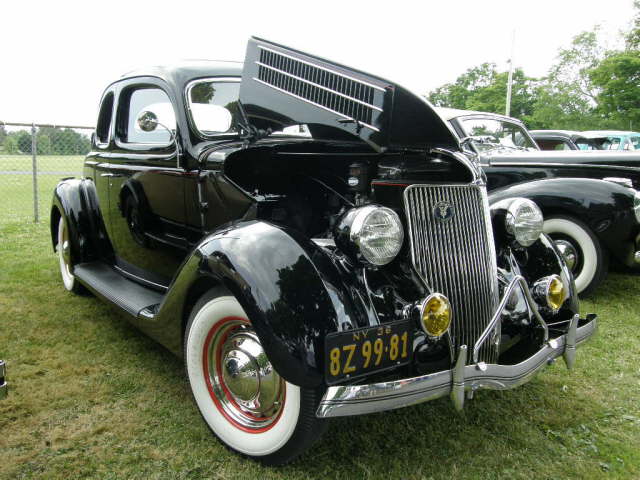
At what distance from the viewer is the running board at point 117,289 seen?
2.72 meters

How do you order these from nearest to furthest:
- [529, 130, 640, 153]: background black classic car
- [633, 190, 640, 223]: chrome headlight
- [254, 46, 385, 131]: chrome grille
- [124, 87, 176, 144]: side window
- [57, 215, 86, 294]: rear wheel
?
[254, 46, 385, 131]: chrome grille → [124, 87, 176, 144]: side window → [57, 215, 86, 294]: rear wheel → [633, 190, 640, 223]: chrome headlight → [529, 130, 640, 153]: background black classic car

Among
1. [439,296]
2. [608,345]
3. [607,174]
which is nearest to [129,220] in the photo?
[439,296]

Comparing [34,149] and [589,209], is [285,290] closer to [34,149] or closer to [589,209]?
[589,209]

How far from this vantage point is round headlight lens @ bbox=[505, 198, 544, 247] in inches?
96.3

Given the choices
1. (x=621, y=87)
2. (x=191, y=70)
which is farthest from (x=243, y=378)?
(x=621, y=87)

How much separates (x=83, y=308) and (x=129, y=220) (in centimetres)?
101

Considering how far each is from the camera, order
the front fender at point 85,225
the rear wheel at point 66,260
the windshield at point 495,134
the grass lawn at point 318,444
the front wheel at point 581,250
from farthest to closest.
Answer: the windshield at point 495,134, the front wheel at point 581,250, the rear wheel at point 66,260, the front fender at point 85,225, the grass lawn at point 318,444

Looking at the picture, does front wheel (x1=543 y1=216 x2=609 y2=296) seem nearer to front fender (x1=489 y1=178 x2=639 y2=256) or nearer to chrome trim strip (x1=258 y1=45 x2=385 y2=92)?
front fender (x1=489 y1=178 x2=639 y2=256)

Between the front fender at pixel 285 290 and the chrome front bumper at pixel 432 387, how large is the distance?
11cm

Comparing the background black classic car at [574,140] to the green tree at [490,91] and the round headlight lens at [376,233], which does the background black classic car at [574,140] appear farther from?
the green tree at [490,91]

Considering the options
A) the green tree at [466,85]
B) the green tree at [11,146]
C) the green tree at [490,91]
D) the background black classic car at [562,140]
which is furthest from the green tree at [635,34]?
the green tree at [11,146]

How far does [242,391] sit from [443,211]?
44.5 inches

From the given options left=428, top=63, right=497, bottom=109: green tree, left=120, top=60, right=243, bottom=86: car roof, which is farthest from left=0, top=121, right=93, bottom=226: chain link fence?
left=428, top=63, right=497, bottom=109: green tree

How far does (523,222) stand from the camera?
8.05 feet
